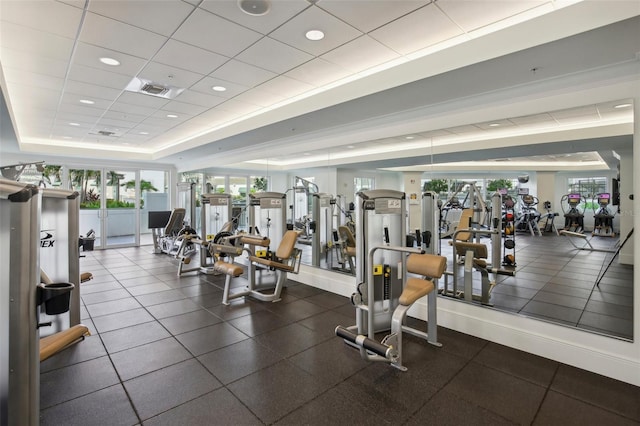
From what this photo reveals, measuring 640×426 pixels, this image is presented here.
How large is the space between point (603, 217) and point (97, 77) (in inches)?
242

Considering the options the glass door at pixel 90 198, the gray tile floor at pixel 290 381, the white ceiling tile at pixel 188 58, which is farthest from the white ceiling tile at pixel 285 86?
the glass door at pixel 90 198

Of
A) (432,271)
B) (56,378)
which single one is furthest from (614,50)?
(56,378)

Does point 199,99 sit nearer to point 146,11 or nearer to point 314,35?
point 146,11

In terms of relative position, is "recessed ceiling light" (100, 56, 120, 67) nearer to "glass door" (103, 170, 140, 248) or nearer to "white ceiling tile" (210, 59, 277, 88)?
"white ceiling tile" (210, 59, 277, 88)

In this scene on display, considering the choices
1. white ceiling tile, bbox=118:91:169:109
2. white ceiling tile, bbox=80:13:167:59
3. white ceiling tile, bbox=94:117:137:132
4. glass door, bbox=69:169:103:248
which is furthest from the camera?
glass door, bbox=69:169:103:248

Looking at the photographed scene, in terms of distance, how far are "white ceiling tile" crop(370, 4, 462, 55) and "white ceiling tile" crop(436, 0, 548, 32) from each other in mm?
66

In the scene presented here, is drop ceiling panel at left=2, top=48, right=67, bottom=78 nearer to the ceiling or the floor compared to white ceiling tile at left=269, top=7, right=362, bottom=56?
nearer to the ceiling

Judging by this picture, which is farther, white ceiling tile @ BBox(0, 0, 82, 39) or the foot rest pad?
the foot rest pad

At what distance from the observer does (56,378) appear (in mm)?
2480

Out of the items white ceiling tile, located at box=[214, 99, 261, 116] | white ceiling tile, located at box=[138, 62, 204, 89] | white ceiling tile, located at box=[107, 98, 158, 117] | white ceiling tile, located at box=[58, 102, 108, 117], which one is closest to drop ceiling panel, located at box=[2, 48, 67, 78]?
white ceiling tile, located at box=[138, 62, 204, 89]

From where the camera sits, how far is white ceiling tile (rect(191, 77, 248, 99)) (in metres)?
3.87

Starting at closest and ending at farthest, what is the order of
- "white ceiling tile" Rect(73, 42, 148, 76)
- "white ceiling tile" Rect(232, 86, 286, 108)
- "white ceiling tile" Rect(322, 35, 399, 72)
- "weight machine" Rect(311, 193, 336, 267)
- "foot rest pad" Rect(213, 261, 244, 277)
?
"white ceiling tile" Rect(322, 35, 399, 72)
"white ceiling tile" Rect(73, 42, 148, 76)
"foot rest pad" Rect(213, 261, 244, 277)
"white ceiling tile" Rect(232, 86, 286, 108)
"weight machine" Rect(311, 193, 336, 267)

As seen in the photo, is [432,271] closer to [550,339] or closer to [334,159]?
[550,339]

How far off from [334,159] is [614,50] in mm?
3434
